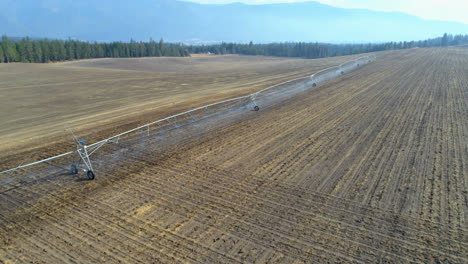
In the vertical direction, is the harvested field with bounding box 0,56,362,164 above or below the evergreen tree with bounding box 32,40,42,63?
below

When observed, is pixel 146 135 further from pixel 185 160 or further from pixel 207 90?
pixel 207 90

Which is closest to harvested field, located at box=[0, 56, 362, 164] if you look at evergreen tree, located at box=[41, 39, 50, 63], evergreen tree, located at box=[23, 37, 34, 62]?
evergreen tree, located at box=[23, 37, 34, 62]

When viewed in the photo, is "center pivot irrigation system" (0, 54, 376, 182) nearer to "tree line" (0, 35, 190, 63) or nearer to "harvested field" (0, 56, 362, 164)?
"harvested field" (0, 56, 362, 164)

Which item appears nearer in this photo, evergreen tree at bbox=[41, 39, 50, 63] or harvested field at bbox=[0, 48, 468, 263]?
harvested field at bbox=[0, 48, 468, 263]

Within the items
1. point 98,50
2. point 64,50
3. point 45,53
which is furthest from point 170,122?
point 98,50

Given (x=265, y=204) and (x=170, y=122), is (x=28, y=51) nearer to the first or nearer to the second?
(x=170, y=122)

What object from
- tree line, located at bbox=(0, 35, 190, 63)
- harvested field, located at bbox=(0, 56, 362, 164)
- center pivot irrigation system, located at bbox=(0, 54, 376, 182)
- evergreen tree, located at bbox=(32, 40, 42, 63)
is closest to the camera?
center pivot irrigation system, located at bbox=(0, 54, 376, 182)

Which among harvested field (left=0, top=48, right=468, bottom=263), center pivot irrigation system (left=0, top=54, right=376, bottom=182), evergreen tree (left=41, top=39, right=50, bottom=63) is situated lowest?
harvested field (left=0, top=48, right=468, bottom=263)

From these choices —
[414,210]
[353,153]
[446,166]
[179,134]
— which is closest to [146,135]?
[179,134]
